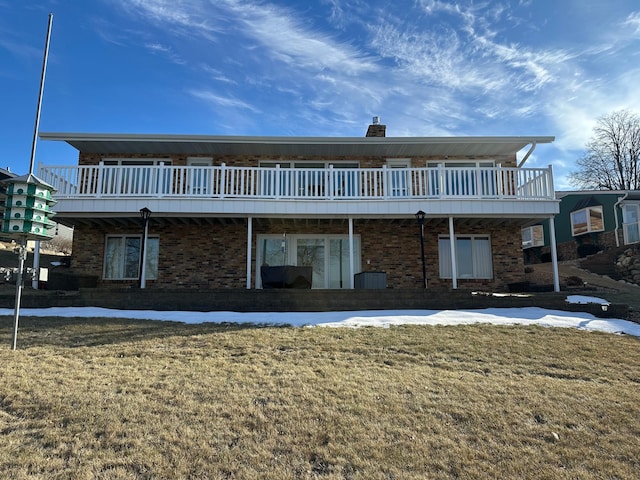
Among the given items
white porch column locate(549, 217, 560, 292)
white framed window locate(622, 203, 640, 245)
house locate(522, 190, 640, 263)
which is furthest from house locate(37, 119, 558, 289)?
house locate(522, 190, 640, 263)

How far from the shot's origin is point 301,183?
12.0 m

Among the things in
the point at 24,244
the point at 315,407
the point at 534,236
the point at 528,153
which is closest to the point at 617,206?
the point at 534,236

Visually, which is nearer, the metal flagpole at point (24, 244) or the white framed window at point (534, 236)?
the metal flagpole at point (24, 244)

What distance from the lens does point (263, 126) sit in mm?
13461

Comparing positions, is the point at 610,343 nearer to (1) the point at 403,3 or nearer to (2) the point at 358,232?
(2) the point at 358,232

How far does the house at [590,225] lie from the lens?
21.0m

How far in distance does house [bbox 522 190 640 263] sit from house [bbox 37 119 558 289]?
1170cm

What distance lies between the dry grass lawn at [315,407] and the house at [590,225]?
59.2 feet

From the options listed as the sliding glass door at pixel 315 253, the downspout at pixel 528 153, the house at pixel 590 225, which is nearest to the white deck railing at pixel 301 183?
the downspout at pixel 528 153

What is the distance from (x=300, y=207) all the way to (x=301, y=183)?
0.86 metres

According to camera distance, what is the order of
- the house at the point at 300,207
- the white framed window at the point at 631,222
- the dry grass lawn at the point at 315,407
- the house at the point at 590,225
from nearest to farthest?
the dry grass lawn at the point at 315,407, the house at the point at 300,207, the white framed window at the point at 631,222, the house at the point at 590,225

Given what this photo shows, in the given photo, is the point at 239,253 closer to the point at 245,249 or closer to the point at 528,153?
the point at 245,249

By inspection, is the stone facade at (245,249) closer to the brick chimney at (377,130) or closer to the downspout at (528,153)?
the downspout at (528,153)

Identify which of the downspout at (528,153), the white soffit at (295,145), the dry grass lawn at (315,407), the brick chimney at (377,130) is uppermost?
the brick chimney at (377,130)
